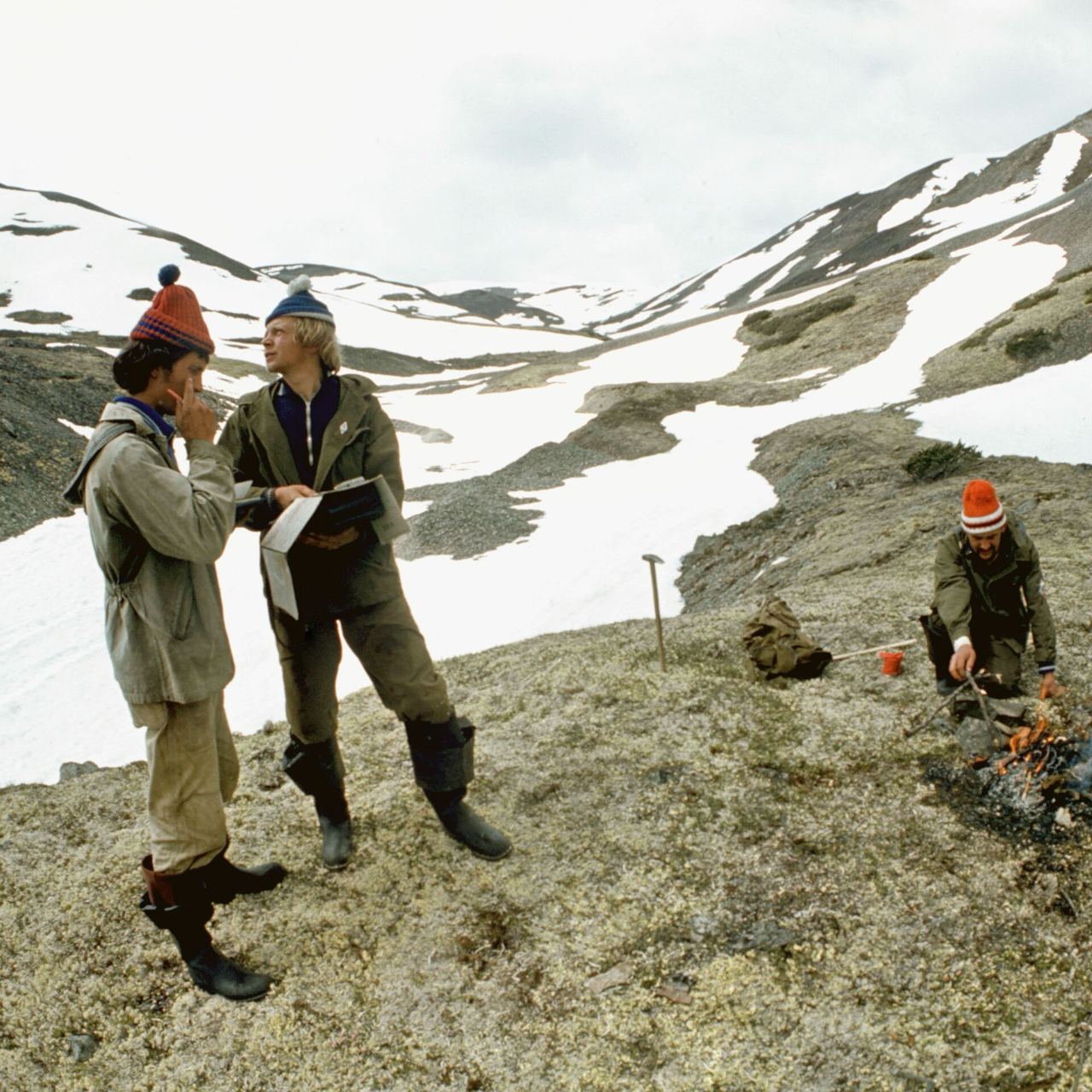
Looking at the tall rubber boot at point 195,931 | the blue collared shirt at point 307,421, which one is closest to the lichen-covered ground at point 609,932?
the tall rubber boot at point 195,931

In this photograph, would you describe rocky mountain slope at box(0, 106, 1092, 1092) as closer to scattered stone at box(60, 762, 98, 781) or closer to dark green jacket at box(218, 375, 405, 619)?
scattered stone at box(60, 762, 98, 781)

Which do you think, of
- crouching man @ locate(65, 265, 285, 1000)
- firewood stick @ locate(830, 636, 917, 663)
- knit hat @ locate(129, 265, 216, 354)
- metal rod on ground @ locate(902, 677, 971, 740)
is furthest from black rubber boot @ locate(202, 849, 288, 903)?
firewood stick @ locate(830, 636, 917, 663)

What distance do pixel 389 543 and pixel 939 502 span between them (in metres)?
9.51

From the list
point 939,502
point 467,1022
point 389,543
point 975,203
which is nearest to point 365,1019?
point 467,1022

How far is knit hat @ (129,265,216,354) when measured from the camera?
3195 millimetres

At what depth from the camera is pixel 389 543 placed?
4.08 meters

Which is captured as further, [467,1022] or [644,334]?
[644,334]

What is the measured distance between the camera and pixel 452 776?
422 cm

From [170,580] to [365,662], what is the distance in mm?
1195

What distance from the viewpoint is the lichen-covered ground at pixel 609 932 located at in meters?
3.21

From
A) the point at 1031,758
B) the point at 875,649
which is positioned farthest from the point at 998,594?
the point at 1031,758

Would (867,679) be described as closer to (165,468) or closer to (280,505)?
(280,505)

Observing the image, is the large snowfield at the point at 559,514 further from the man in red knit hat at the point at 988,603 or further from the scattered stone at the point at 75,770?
the man in red knit hat at the point at 988,603

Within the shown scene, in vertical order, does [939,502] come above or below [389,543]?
below
